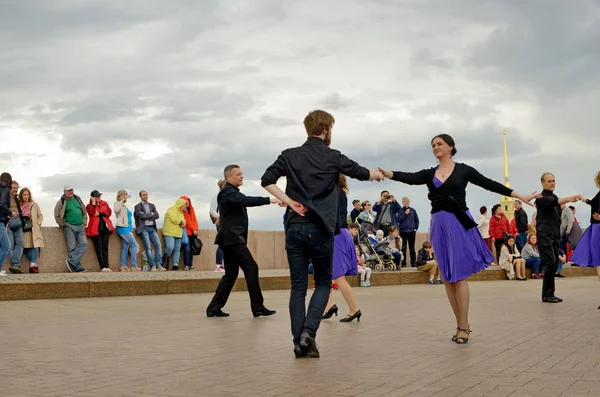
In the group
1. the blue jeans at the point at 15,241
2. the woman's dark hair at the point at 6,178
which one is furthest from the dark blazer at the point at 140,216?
the woman's dark hair at the point at 6,178

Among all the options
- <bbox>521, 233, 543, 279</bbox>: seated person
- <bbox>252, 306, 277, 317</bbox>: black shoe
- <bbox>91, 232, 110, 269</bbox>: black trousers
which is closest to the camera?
<bbox>252, 306, 277, 317</bbox>: black shoe

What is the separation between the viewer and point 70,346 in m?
7.71

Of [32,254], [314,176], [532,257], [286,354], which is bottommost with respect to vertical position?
[286,354]

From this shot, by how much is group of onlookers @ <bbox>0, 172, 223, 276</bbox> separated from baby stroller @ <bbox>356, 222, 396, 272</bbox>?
12.7ft

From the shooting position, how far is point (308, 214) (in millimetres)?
6824

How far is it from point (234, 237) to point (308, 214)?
3.88 metres

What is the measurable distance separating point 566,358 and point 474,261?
1467 mm

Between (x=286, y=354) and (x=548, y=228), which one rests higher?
(x=548, y=228)

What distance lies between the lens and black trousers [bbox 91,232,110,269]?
19750 millimetres

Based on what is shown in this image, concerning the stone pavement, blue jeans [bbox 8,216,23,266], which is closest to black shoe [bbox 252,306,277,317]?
the stone pavement

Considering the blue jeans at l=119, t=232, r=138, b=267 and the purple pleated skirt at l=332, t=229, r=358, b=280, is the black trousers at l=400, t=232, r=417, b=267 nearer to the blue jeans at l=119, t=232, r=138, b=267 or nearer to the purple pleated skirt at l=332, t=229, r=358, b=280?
the blue jeans at l=119, t=232, r=138, b=267

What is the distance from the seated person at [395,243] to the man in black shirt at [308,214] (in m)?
16.1

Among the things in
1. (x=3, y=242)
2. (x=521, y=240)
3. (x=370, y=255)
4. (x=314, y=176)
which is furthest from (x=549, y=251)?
(x=521, y=240)

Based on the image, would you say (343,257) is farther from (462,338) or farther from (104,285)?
(104,285)
